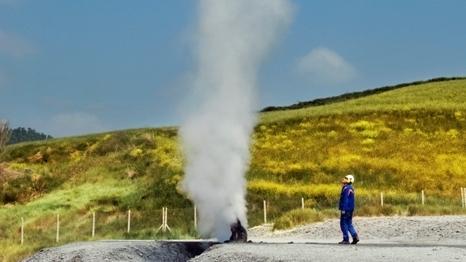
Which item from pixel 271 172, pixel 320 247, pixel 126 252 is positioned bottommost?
pixel 126 252

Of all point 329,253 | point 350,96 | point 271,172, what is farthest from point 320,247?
point 350,96

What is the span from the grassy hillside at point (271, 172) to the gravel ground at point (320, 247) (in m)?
3.79

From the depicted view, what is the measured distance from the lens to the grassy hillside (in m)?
40.0

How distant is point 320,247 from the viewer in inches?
762

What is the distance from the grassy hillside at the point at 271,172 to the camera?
39969 mm

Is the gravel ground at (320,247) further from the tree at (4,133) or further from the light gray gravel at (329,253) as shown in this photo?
the tree at (4,133)

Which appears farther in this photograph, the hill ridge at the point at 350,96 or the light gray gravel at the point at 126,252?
the hill ridge at the point at 350,96

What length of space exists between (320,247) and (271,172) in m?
32.1

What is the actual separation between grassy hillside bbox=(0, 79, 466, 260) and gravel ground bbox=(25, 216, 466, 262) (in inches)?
149

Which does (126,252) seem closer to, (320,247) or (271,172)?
(320,247)

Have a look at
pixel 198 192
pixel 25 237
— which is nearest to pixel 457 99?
pixel 25 237

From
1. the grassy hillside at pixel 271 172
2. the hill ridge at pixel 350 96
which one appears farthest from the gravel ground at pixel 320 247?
the hill ridge at pixel 350 96

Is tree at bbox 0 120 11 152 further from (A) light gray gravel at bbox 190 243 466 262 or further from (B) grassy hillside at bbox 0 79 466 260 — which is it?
(A) light gray gravel at bbox 190 243 466 262

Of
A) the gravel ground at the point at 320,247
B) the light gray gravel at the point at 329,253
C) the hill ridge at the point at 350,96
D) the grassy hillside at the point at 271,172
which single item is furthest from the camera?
the hill ridge at the point at 350,96
